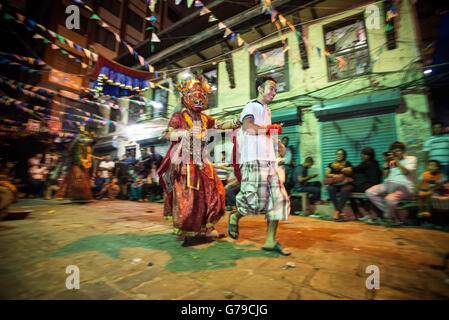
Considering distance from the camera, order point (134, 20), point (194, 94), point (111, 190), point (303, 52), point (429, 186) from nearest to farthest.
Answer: point (194, 94), point (429, 186), point (303, 52), point (111, 190), point (134, 20)

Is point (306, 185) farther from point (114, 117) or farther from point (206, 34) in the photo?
point (114, 117)

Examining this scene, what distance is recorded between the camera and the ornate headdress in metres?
2.80

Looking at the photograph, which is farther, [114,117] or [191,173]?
[114,117]

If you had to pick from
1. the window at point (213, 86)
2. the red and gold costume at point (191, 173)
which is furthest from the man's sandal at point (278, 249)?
the window at point (213, 86)

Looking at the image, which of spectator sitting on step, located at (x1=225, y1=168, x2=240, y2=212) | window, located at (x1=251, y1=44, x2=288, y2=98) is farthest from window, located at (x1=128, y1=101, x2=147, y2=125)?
spectator sitting on step, located at (x1=225, y1=168, x2=240, y2=212)

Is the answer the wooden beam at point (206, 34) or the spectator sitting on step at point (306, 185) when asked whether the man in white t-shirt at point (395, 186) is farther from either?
the wooden beam at point (206, 34)

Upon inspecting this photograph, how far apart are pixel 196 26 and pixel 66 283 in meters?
11.3

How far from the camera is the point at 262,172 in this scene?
2326 millimetres

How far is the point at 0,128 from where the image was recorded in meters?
12.3

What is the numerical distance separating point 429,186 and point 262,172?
432 cm

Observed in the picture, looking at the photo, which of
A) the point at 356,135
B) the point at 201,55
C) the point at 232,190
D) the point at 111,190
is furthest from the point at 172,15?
the point at 232,190

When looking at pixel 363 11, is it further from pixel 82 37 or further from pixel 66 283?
pixel 82 37

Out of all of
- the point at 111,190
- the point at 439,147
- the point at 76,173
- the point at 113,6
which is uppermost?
the point at 113,6

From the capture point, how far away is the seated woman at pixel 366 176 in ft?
16.0
